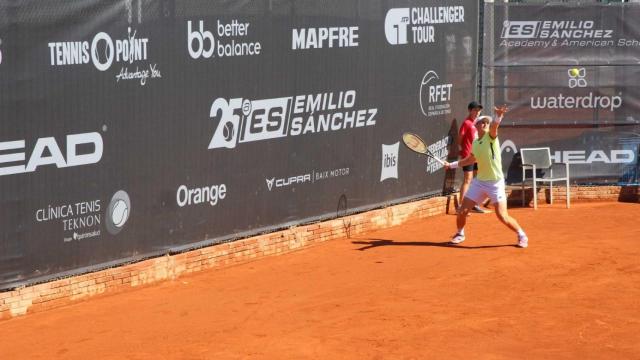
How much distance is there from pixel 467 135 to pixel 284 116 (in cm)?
448

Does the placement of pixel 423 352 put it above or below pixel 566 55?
below

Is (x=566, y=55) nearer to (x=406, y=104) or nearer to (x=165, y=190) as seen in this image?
(x=406, y=104)

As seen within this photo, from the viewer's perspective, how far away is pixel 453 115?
62.4 ft

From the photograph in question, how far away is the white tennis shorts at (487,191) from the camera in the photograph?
15.2m

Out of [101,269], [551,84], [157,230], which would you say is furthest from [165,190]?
[551,84]

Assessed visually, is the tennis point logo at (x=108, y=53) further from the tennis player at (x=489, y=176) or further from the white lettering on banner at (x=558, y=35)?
the white lettering on banner at (x=558, y=35)

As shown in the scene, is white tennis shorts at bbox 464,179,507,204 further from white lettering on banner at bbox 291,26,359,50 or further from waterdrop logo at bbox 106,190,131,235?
waterdrop logo at bbox 106,190,131,235

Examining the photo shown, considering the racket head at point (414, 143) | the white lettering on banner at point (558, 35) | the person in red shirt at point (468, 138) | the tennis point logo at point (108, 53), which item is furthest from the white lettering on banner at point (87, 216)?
the white lettering on banner at point (558, 35)

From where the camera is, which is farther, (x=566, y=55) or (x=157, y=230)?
(x=566, y=55)

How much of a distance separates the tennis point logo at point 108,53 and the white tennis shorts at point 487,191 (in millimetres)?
4900

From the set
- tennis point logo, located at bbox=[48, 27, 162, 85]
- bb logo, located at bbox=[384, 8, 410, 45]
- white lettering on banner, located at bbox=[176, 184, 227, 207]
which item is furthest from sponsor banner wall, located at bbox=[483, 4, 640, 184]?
tennis point logo, located at bbox=[48, 27, 162, 85]

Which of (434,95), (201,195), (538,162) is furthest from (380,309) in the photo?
(538,162)

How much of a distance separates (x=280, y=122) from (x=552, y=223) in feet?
17.4

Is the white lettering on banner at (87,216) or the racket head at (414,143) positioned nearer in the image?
the white lettering on banner at (87,216)
